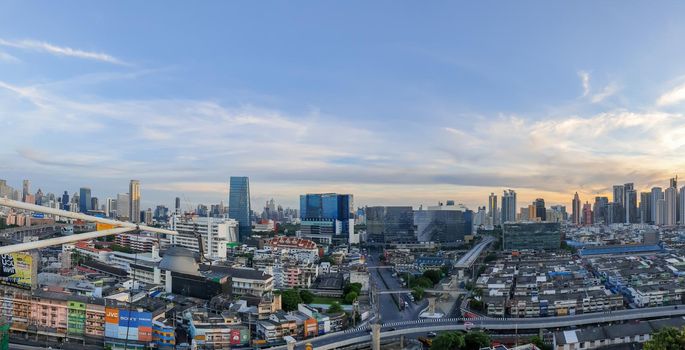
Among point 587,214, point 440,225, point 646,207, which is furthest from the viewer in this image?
point 587,214

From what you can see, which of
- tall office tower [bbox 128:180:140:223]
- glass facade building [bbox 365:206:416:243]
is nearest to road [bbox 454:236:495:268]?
glass facade building [bbox 365:206:416:243]

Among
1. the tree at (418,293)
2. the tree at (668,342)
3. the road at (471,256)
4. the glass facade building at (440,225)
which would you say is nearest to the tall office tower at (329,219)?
the glass facade building at (440,225)

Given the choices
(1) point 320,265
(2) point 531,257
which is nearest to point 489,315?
(1) point 320,265

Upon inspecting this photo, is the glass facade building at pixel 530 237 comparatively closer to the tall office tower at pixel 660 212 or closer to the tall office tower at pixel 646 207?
the tall office tower at pixel 660 212

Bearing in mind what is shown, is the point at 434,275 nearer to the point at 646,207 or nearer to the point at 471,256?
the point at 471,256

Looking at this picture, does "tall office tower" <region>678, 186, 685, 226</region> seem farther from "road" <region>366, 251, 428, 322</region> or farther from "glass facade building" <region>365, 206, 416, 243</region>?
"road" <region>366, 251, 428, 322</region>

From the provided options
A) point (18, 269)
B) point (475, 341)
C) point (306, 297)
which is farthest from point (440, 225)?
point (18, 269)
